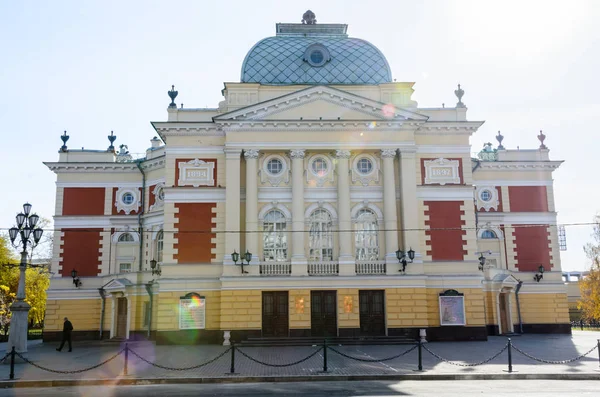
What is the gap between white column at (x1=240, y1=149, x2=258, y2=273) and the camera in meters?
30.8

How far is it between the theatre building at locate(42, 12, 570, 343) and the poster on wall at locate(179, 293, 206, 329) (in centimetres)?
6

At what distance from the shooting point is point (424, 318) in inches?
1188

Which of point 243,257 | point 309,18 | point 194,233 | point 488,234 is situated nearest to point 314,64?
point 309,18

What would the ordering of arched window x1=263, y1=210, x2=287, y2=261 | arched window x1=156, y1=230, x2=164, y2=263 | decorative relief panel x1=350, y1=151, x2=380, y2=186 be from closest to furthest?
arched window x1=263, y1=210, x2=287, y2=261
decorative relief panel x1=350, y1=151, x2=380, y2=186
arched window x1=156, y1=230, x2=164, y2=263

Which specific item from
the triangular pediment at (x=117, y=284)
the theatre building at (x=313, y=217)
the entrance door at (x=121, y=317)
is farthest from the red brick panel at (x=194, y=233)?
the entrance door at (x=121, y=317)

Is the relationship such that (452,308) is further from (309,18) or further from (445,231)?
(309,18)

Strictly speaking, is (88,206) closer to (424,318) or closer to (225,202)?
(225,202)

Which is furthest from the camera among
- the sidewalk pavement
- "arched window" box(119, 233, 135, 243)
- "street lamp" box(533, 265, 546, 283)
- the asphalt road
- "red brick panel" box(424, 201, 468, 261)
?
"arched window" box(119, 233, 135, 243)

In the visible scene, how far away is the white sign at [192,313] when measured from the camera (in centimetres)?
3045

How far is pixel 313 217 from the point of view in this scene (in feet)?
105

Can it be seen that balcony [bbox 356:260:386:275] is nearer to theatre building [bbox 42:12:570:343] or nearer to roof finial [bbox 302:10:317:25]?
theatre building [bbox 42:12:570:343]

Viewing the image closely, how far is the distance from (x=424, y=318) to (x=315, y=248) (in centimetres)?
687

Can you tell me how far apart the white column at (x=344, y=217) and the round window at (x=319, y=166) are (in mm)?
977

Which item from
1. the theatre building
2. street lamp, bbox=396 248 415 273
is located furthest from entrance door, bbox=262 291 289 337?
street lamp, bbox=396 248 415 273
